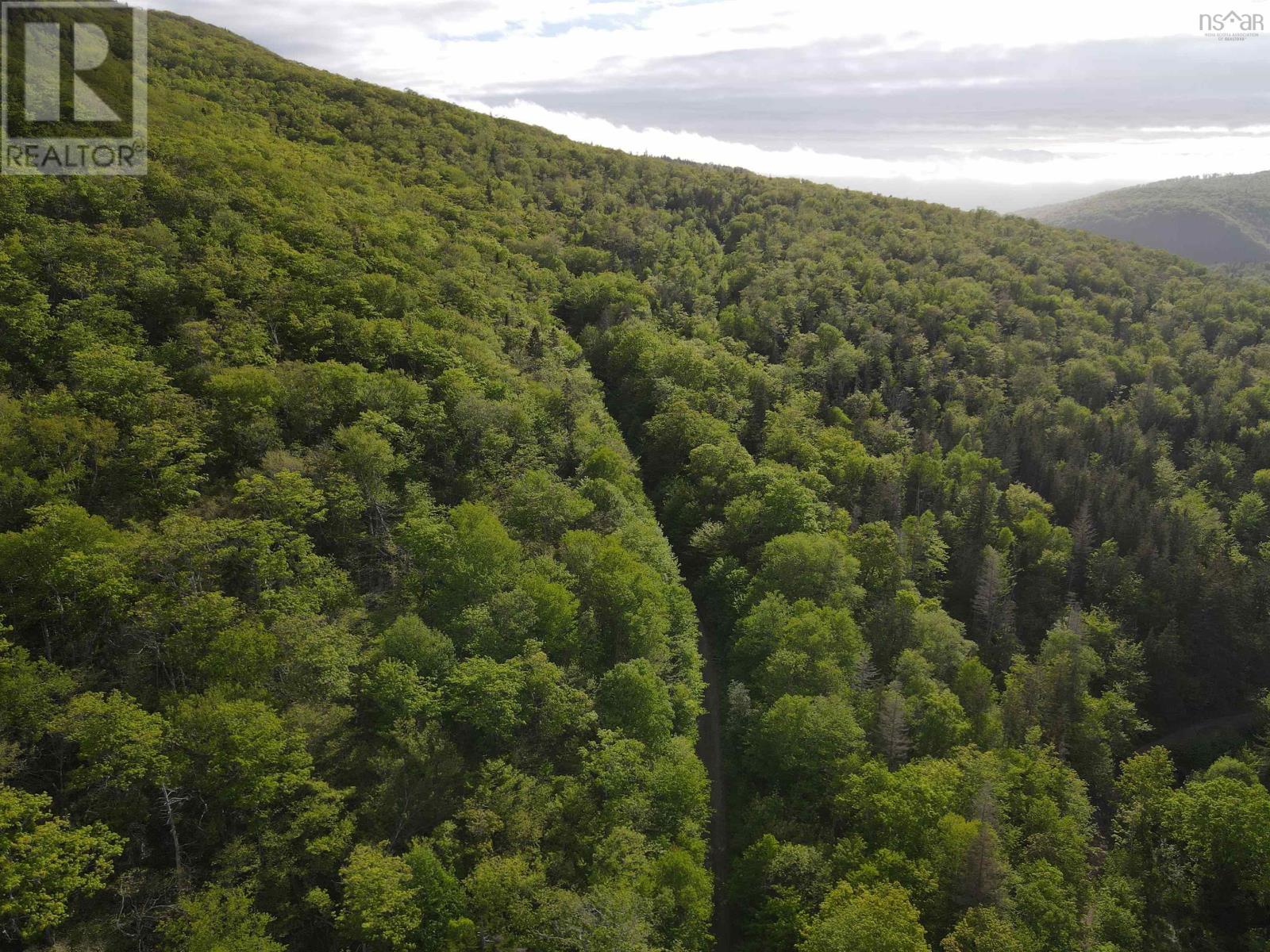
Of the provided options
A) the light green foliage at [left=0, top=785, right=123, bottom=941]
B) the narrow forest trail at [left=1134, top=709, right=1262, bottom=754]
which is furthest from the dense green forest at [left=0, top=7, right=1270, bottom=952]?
the narrow forest trail at [left=1134, top=709, right=1262, bottom=754]

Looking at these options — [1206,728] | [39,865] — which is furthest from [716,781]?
[1206,728]

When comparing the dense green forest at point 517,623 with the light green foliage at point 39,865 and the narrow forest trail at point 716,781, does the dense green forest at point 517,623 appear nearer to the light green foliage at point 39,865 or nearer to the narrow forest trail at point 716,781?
the light green foliage at point 39,865

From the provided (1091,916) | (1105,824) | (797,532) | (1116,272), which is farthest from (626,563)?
(1116,272)

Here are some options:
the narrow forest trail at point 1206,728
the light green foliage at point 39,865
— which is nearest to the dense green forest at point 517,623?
the light green foliage at point 39,865

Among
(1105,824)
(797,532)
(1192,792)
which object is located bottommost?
(1105,824)

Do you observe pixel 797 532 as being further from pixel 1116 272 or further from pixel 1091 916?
pixel 1116 272

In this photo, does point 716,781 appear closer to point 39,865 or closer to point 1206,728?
point 39,865
